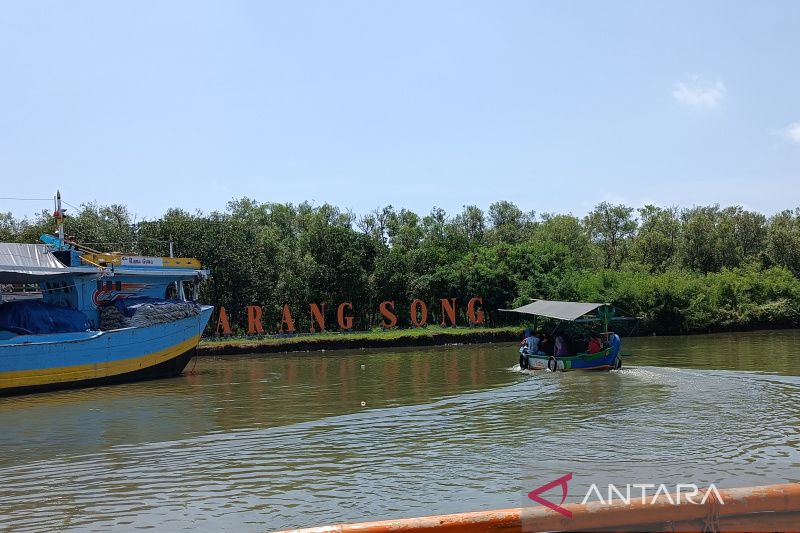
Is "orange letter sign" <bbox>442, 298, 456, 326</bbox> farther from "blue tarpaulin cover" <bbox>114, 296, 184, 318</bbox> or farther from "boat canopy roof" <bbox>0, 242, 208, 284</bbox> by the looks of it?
"boat canopy roof" <bbox>0, 242, 208, 284</bbox>

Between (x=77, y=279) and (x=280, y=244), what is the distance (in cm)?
2872

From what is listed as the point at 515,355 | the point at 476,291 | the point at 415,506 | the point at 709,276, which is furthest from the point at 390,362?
the point at 709,276

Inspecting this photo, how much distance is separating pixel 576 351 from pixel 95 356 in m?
16.7

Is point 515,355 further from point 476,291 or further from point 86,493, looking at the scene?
point 86,493

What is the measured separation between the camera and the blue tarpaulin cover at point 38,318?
24.7 meters

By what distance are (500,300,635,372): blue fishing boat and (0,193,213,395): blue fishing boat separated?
12.8 metres

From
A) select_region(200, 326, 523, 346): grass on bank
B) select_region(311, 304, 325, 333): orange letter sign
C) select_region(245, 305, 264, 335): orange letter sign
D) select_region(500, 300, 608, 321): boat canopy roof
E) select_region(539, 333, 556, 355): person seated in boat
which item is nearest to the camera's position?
select_region(500, 300, 608, 321): boat canopy roof

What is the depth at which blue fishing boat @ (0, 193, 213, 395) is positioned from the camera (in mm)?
23375

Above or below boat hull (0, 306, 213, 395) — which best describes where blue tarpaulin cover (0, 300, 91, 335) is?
above

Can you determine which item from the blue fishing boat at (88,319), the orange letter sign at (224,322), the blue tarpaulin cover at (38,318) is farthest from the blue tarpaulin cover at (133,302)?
the orange letter sign at (224,322)

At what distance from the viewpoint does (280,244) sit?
181ft

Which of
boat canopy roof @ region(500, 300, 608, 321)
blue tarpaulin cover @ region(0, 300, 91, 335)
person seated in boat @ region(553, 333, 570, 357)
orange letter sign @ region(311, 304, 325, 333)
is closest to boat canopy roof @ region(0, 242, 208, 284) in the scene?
blue tarpaulin cover @ region(0, 300, 91, 335)

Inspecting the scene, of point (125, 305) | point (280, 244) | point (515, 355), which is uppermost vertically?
point (280, 244)

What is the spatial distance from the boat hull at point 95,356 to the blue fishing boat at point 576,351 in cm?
1285
